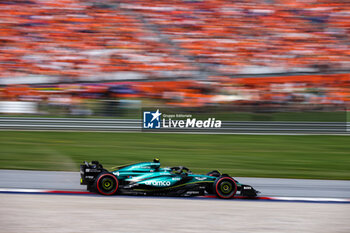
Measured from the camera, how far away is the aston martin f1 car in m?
5.45

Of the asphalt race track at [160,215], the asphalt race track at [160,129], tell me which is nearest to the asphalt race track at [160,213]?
the asphalt race track at [160,215]

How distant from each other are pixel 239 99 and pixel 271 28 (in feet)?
12.1

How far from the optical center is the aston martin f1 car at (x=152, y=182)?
17.9 ft

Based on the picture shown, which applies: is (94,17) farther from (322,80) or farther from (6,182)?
(6,182)

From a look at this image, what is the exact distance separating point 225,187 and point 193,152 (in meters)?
4.10

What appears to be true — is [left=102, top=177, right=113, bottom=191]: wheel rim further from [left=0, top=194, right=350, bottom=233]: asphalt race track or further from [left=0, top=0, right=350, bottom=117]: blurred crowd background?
[left=0, top=0, right=350, bottom=117]: blurred crowd background

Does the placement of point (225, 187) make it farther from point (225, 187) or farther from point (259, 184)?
point (259, 184)

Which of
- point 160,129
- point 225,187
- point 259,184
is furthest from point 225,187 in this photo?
point 160,129

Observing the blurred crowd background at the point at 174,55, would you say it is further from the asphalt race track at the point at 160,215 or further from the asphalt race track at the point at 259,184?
the asphalt race track at the point at 160,215

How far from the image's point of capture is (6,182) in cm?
645

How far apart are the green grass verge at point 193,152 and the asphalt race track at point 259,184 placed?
622mm

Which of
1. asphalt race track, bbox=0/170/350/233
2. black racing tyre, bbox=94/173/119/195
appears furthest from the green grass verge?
black racing tyre, bbox=94/173/119/195

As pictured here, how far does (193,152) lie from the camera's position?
9688 millimetres

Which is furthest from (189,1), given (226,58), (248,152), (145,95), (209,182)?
(209,182)
